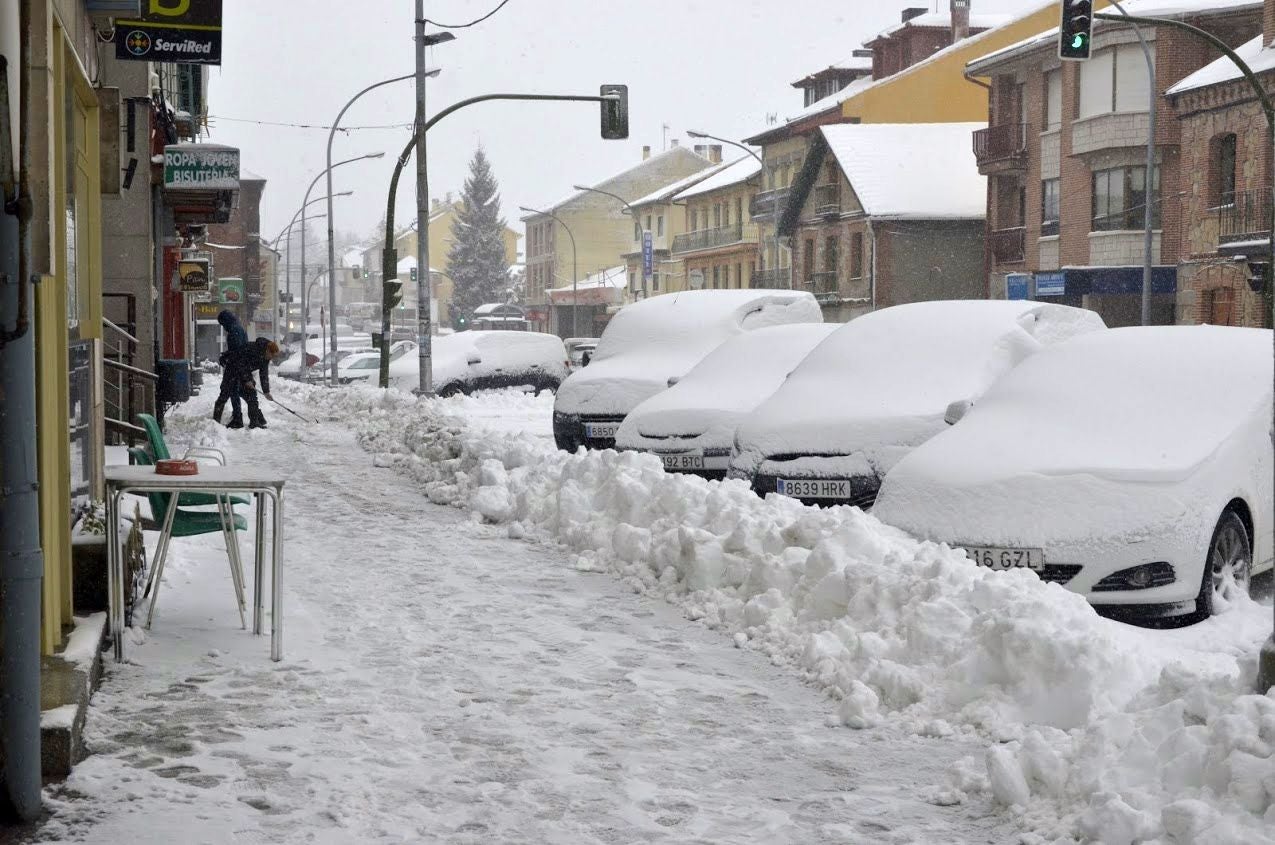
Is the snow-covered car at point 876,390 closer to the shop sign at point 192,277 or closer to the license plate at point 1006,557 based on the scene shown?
the license plate at point 1006,557

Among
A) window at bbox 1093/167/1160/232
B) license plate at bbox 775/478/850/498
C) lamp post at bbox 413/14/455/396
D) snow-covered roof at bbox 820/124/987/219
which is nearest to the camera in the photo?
license plate at bbox 775/478/850/498

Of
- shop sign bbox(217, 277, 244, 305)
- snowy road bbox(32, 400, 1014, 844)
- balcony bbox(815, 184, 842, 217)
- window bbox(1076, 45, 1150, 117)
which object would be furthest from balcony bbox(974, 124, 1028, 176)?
snowy road bbox(32, 400, 1014, 844)

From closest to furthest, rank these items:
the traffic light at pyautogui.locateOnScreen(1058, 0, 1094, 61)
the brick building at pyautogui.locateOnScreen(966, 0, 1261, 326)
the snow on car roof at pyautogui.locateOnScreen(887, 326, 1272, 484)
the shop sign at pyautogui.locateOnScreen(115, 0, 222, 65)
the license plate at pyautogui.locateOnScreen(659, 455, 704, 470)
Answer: the snow on car roof at pyautogui.locateOnScreen(887, 326, 1272, 484) → the shop sign at pyautogui.locateOnScreen(115, 0, 222, 65) → the license plate at pyautogui.locateOnScreen(659, 455, 704, 470) → the traffic light at pyautogui.locateOnScreen(1058, 0, 1094, 61) → the brick building at pyautogui.locateOnScreen(966, 0, 1261, 326)

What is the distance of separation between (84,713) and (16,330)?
64.4 inches

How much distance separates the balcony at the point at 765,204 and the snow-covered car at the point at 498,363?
107 ft

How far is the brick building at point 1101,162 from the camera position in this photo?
41.6 m

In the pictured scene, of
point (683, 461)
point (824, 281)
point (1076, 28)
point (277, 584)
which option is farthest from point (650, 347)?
point (824, 281)

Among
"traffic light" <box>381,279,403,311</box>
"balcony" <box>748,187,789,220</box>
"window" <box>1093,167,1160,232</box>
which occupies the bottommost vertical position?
"traffic light" <box>381,279,403,311</box>

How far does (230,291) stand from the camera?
64.9m

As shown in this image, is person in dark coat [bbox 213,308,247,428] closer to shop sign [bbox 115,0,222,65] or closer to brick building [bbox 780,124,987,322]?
shop sign [bbox 115,0,222,65]

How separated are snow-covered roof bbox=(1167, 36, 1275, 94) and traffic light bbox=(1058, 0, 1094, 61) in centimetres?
1496

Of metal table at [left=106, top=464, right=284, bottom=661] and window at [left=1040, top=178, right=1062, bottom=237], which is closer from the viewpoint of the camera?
metal table at [left=106, top=464, right=284, bottom=661]

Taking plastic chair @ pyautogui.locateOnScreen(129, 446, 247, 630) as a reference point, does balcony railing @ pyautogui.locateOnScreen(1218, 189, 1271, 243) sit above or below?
above

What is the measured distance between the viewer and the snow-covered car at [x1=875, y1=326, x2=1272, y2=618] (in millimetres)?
7617
